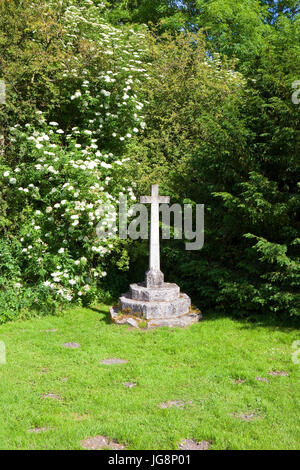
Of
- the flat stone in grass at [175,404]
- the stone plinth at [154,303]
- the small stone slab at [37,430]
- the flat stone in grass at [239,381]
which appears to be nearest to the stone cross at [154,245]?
the stone plinth at [154,303]

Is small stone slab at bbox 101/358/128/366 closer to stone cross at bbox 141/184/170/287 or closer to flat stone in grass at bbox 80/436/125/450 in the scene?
flat stone in grass at bbox 80/436/125/450

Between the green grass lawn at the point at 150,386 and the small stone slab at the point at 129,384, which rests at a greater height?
the green grass lawn at the point at 150,386

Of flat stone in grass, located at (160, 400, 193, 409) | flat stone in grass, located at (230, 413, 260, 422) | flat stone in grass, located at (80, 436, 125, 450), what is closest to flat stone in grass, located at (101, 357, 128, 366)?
flat stone in grass, located at (160, 400, 193, 409)

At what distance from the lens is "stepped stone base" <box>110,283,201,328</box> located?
7238 mm

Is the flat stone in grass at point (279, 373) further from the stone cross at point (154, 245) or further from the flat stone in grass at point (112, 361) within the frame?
the stone cross at point (154, 245)

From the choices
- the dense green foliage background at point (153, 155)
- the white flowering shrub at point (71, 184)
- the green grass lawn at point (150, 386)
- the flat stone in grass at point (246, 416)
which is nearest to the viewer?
the green grass lawn at point (150, 386)

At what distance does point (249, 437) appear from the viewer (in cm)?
386

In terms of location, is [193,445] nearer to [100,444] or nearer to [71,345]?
[100,444]

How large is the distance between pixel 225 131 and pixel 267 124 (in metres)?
0.78

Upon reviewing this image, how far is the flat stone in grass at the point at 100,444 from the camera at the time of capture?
12.3 ft

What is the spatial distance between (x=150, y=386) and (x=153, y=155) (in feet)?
21.8

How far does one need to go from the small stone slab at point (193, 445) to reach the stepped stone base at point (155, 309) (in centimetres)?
331

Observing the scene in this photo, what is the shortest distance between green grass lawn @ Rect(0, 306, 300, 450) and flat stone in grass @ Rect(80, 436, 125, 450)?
0.05 m

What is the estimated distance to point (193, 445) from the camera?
379cm
